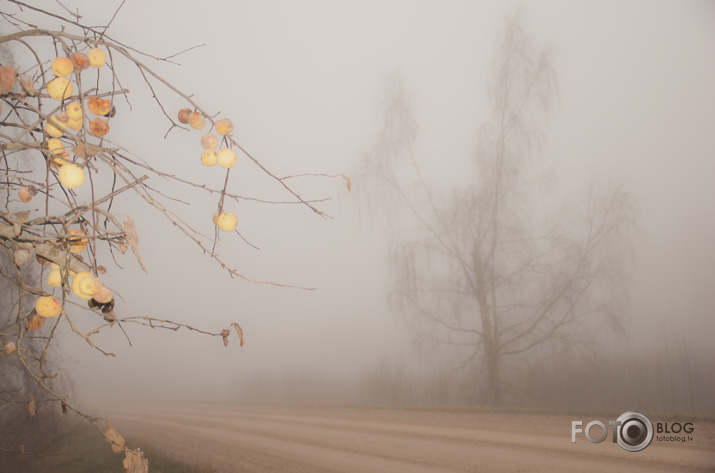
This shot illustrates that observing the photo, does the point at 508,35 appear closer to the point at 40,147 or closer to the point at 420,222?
the point at 420,222

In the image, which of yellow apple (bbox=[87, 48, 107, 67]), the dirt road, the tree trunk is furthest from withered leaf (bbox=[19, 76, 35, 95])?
the tree trunk

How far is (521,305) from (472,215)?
242 cm

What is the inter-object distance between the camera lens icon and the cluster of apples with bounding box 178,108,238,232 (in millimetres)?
5675

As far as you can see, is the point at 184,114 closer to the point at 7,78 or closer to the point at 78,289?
the point at 7,78

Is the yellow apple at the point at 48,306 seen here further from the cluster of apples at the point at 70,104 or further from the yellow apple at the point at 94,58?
the yellow apple at the point at 94,58

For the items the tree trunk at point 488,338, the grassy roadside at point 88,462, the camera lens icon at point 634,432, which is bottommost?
the grassy roadside at point 88,462

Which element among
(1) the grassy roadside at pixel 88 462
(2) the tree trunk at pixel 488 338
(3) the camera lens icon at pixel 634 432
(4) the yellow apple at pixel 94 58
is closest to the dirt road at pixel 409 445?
(3) the camera lens icon at pixel 634 432

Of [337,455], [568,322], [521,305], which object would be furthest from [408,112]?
[337,455]

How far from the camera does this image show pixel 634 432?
203 inches

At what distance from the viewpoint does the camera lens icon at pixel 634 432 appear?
4764 millimetres

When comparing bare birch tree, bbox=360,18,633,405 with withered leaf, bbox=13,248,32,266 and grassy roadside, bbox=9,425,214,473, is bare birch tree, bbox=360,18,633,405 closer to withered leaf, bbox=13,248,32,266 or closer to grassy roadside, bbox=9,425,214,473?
grassy roadside, bbox=9,425,214,473

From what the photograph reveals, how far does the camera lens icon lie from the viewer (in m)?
4.76

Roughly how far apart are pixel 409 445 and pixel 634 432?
3008 millimetres

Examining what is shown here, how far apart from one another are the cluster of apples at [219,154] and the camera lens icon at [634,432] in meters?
→ 5.68
